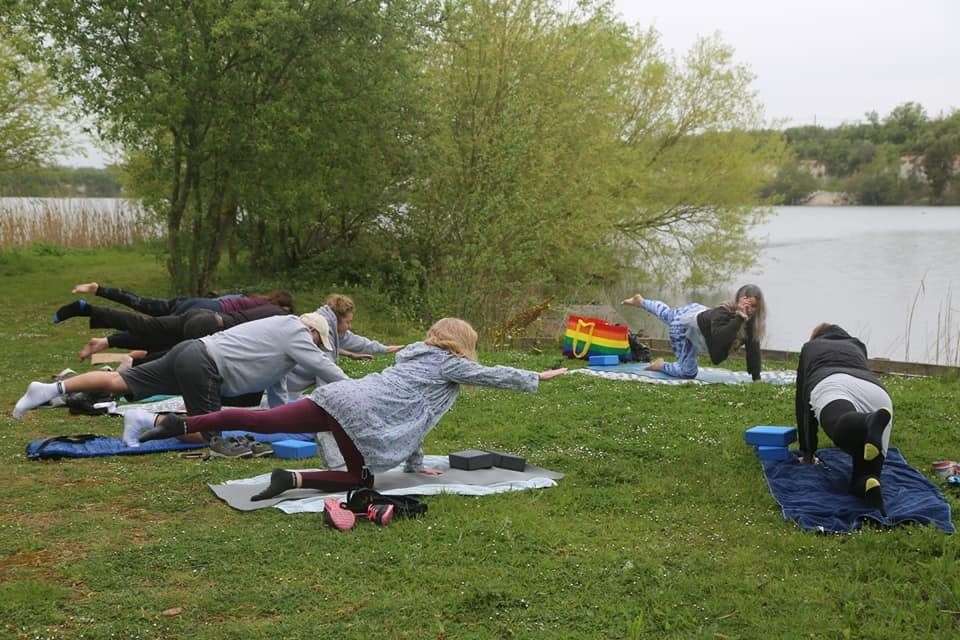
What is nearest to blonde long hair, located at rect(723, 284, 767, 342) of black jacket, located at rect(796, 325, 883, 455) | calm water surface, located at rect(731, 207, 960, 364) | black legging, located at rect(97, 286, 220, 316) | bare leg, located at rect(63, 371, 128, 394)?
black jacket, located at rect(796, 325, 883, 455)

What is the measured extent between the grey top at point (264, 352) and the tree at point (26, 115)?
18904 mm

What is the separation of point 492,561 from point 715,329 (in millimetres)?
6395

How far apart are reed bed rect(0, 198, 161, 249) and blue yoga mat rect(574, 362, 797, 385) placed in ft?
62.7

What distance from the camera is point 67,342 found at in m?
14.8

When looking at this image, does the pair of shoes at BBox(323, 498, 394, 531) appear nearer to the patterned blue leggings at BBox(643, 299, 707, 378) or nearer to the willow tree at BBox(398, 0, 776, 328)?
the patterned blue leggings at BBox(643, 299, 707, 378)

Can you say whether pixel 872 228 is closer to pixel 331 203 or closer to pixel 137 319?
pixel 331 203

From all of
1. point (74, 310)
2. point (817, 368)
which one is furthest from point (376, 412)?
point (74, 310)

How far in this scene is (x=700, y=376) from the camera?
1199 centimetres

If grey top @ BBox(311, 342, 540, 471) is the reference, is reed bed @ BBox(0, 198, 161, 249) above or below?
above

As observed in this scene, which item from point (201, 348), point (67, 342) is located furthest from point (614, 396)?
point (67, 342)

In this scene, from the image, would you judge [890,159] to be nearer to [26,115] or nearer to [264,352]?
[26,115]

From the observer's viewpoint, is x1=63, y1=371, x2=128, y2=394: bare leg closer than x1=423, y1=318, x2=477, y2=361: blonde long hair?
No

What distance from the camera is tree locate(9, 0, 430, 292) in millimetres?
16531

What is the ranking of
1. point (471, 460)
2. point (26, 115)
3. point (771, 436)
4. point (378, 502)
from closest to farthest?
point (378, 502) < point (471, 460) < point (771, 436) < point (26, 115)
